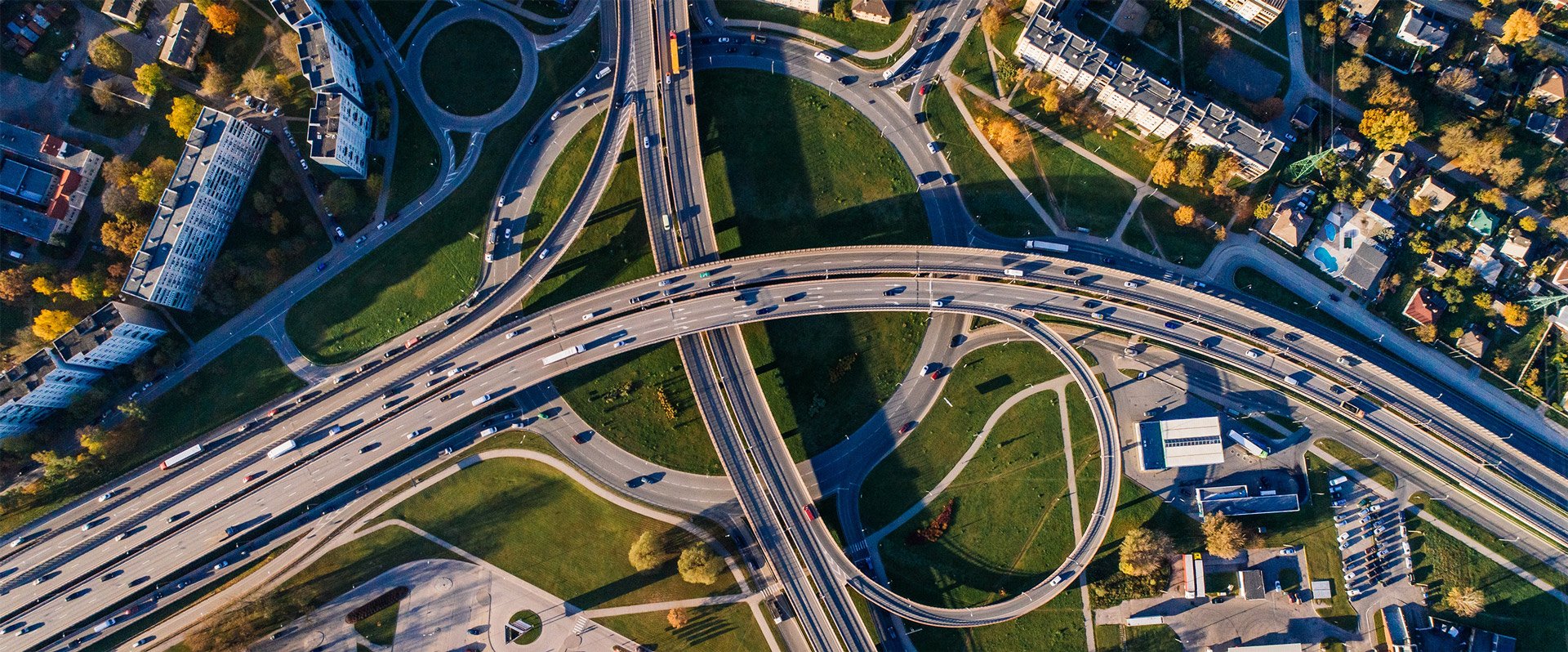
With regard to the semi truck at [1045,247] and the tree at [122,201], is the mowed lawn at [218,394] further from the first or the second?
the semi truck at [1045,247]

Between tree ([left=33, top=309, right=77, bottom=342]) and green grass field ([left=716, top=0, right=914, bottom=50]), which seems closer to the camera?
tree ([left=33, top=309, right=77, bottom=342])

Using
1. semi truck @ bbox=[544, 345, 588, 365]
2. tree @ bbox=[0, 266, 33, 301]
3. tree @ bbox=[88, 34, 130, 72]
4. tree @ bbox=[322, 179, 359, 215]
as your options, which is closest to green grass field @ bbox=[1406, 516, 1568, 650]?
semi truck @ bbox=[544, 345, 588, 365]

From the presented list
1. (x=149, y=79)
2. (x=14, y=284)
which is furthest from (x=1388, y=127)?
(x=14, y=284)

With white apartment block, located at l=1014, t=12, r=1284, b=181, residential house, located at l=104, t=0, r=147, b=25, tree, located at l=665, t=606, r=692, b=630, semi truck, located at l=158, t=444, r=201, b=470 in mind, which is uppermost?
white apartment block, located at l=1014, t=12, r=1284, b=181

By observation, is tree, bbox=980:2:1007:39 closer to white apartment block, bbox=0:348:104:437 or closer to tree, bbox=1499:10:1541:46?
tree, bbox=1499:10:1541:46

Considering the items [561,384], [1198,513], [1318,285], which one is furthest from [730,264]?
[1318,285]

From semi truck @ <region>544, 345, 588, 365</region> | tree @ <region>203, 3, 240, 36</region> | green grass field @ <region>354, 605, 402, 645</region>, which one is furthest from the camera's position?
green grass field @ <region>354, 605, 402, 645</region>
